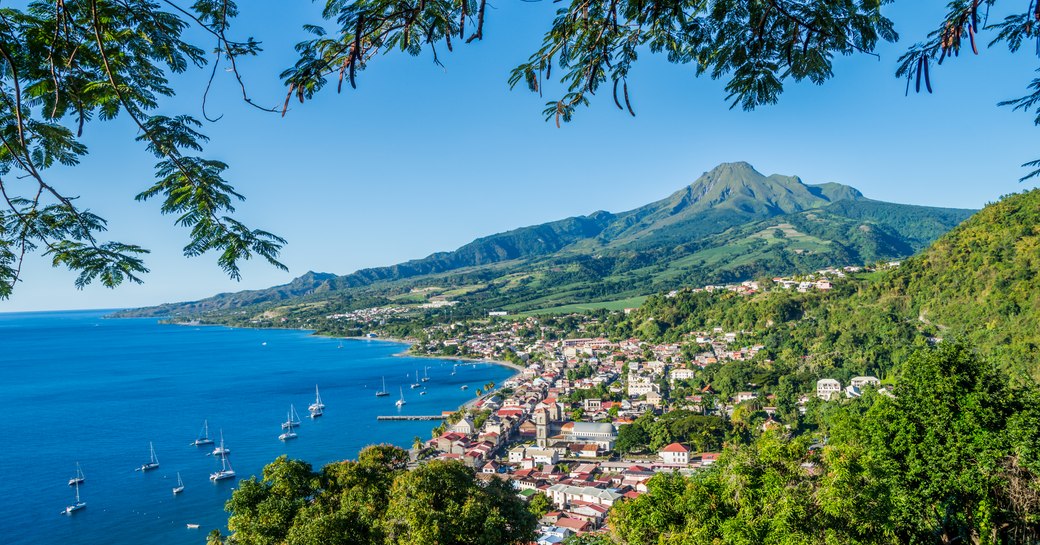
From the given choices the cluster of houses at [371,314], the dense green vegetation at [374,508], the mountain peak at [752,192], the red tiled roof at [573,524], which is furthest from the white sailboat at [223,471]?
the mountain peak at [752,192]

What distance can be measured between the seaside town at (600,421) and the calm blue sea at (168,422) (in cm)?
366

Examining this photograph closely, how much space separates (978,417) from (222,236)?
669 cm

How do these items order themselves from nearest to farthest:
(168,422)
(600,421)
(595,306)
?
(600,421), (168,422), (595,306)

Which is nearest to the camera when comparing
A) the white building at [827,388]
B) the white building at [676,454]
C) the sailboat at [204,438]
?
the white building at [676,454]

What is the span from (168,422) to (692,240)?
98.2 m

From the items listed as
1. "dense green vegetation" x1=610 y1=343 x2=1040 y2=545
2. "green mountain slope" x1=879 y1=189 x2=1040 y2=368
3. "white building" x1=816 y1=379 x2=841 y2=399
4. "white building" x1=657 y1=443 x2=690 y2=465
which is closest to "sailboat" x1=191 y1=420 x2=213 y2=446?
"white building" x1=657 y1=443 x2=690 y2=465

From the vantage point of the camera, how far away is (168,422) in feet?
85.8

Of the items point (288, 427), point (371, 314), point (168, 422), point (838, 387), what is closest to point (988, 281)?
point (838, 387)

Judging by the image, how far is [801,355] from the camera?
2892cm

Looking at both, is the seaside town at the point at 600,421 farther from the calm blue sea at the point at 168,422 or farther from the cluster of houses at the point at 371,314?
the cluster of houses at the point at 371,314

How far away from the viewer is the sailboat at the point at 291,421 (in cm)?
2391

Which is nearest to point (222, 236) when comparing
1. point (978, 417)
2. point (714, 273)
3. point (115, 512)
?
point (978, 417)

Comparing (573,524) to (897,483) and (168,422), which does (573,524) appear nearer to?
(897,483)

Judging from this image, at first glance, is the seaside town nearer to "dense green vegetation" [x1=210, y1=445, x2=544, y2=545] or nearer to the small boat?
"dense green vegetation" [x1=210, y1=445, x2=544, y2=545]
